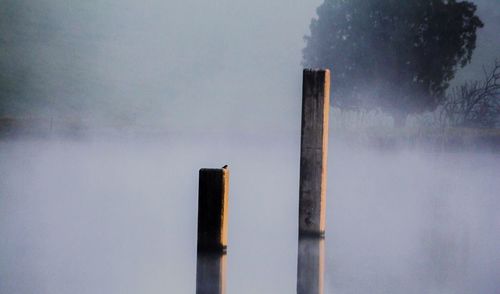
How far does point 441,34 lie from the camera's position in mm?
23016

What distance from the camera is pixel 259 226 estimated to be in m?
12.7

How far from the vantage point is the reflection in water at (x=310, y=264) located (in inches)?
158

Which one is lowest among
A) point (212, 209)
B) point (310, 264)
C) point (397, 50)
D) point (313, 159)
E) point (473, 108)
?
point (310, 264)

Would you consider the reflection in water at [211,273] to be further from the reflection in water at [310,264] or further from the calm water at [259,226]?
the calm water at [259,226]

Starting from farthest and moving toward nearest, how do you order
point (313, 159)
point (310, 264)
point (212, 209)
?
1. point (310, 264)
2. point (313, 159)
3. point (212, 209)

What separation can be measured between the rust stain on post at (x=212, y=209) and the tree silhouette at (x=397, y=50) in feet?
65.9

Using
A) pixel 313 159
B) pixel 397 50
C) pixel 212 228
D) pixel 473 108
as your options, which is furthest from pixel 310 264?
pixel 397 50

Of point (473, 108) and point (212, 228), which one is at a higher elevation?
point (473, 108)

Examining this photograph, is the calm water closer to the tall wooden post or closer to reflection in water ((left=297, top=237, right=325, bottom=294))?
reflection in water ((left=297, top=237, right=325, bottom=294))

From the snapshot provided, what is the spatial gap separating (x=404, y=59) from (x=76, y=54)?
7577 cm

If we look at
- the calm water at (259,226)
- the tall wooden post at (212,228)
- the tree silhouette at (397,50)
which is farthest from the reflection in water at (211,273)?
the tree silhouette at (397,50)

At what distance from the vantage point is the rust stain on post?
3461mm

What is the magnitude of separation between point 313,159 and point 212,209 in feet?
3.12

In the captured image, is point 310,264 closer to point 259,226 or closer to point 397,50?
point 259,226
